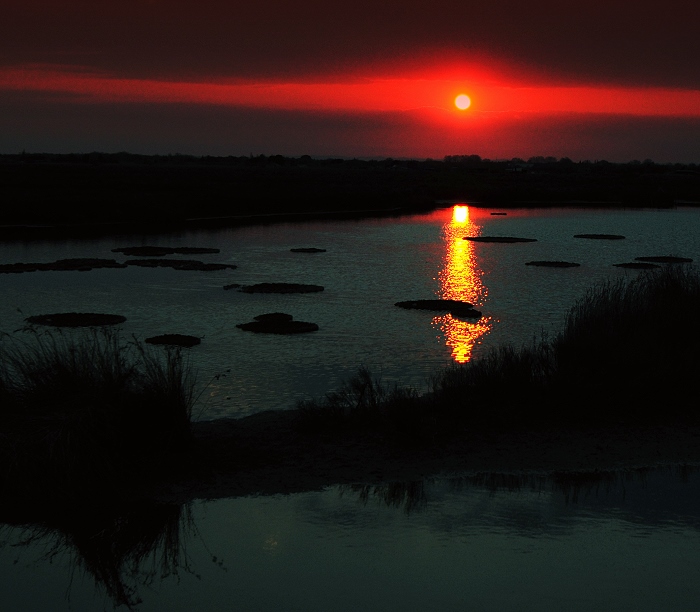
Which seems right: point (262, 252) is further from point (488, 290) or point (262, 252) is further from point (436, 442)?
point (436, 442)

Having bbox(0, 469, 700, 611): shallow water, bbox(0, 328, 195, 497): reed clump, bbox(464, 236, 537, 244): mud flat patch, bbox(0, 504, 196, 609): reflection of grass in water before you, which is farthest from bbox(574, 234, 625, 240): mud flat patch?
bbox(0, 504, 196, 609): reflection of grass in water

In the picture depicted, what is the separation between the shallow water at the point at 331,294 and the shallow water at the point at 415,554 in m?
3.20

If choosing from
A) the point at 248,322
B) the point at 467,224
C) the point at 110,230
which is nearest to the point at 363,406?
the point at 248,322

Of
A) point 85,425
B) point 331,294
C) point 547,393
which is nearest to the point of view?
point 85,425

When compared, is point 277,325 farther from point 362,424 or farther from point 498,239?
point 498,239

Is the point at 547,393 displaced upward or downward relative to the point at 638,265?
upward

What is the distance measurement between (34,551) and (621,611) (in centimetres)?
473

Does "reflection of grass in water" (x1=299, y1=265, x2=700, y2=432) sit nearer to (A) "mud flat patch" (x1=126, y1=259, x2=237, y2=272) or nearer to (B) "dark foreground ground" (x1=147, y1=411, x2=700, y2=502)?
(B) "dark foreground ground" (x1=147, y1=411, x2=700, y2=502)

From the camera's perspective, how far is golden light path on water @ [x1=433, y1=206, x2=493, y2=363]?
54.1 feet

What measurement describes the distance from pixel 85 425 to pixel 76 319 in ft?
33.0

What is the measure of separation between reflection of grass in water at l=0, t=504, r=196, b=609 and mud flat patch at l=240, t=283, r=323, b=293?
48.7 feet

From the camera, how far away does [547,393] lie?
10.7 metres

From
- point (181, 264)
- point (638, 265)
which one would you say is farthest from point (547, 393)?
point (638, 265)

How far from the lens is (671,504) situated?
8.48 meters
